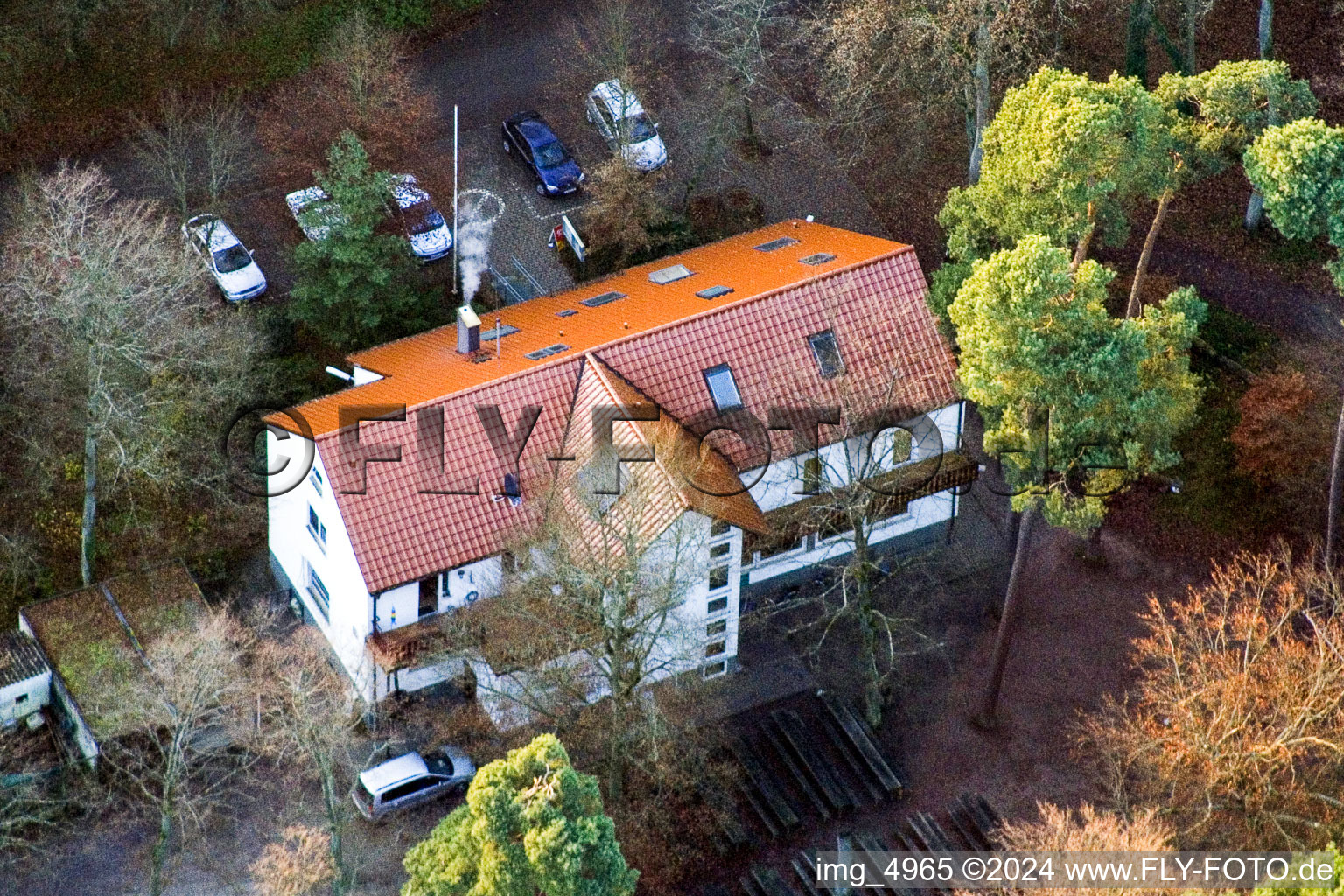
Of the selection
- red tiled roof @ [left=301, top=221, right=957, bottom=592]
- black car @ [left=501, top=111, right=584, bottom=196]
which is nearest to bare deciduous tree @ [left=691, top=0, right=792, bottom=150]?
black car @ [left=501, top=111, right=584, bottom=196]

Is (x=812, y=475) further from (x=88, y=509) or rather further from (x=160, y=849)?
(x=88, y=509)

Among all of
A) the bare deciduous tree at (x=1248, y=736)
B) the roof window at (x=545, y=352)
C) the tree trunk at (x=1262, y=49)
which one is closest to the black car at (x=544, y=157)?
the roof window at (x=545, y=352)

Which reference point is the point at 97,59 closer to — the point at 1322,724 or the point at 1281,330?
the point at 1281,330

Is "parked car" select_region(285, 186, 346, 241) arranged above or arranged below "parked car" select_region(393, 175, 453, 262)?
above

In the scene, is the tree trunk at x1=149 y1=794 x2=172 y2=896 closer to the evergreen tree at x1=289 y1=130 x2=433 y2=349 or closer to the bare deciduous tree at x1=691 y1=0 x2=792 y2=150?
the evergreen tree at x1=289 y1=130 x2=433 y2=349

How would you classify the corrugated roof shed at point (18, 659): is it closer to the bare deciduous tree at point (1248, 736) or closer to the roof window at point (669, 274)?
the roof window at point (669, 274)

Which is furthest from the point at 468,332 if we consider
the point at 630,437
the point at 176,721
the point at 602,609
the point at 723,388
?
the point at 176,721

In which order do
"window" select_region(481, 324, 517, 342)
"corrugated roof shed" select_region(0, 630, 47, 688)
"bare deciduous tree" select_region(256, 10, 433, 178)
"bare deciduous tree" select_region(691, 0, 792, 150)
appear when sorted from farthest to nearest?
1. "bare deciduous tree" select_region(691, 0, 792, 150)
2. "bare deciduous tree" select_region(256, 10, 433, 178)
3. "window" select_region(481, 324, 517, 342)
4. "corrugated roof shed" select_region(0, 630, 47, 688)
